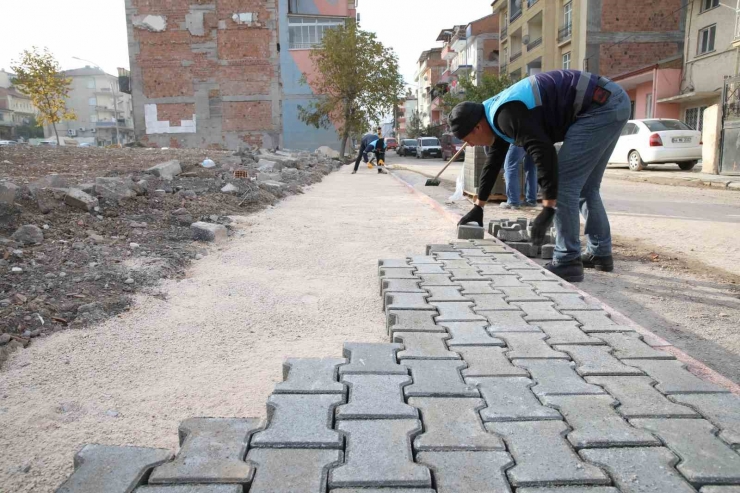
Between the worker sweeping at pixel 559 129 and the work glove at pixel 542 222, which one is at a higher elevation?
the worker sweeping at pixel 559 129

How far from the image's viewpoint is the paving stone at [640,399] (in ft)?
5.71

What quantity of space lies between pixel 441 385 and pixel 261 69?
3257cm

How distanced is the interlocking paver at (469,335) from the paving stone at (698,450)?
75 centimetres

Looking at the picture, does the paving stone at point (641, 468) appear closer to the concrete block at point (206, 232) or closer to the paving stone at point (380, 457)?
the paving stone at point (380, 457)

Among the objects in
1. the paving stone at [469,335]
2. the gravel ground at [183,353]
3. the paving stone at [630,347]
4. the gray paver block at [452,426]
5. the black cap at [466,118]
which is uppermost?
the black cap at [466,118]

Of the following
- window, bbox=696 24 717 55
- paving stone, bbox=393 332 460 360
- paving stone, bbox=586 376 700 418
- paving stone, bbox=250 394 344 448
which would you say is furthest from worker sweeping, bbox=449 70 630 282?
window, bbox=696 24 717 55

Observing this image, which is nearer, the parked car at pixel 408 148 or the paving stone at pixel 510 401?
the paving stone at pixel 510 401

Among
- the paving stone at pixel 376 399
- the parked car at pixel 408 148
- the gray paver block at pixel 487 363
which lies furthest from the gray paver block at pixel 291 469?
the parked car at pixel 408 148

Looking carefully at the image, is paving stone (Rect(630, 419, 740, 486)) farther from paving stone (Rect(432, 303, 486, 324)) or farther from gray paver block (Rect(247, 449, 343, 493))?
paving stone (Rect(432, 303, 486, 324))

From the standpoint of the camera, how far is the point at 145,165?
34.7 feet

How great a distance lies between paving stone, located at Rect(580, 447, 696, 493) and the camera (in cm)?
138

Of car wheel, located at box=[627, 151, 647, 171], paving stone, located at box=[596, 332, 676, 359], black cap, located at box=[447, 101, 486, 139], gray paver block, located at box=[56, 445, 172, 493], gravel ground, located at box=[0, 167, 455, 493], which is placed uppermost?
black cap, located at box=[447, 101, 486, 139]

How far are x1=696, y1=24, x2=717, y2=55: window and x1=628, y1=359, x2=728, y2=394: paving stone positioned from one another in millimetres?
22746

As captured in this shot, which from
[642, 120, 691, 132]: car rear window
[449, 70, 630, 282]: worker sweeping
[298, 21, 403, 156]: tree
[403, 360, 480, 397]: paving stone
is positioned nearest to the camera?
[403, 360, 480, 397]: paving stone
